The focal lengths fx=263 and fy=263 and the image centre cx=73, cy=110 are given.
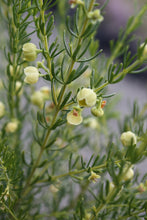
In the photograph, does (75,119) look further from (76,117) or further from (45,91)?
(45,91)

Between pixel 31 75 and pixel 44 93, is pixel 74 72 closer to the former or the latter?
pixel 31 75

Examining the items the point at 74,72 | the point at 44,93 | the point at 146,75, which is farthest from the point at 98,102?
the point at 146,75

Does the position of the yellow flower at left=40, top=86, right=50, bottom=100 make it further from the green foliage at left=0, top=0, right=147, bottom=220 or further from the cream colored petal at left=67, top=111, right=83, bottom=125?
the cream colored petal at left=67, top=111, right=83, bottom=125

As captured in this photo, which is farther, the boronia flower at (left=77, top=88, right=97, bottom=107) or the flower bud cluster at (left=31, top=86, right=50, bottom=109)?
the flower bud cluster at (left=31, top=86, right=50, bottom=109)

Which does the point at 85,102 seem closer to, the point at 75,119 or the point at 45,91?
the point at 75,119

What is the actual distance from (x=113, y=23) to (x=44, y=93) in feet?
5.03

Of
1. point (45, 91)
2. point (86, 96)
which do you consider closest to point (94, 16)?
point (86, 96)

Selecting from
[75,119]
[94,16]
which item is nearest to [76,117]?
[75,119]

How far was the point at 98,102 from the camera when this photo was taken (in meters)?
0.28

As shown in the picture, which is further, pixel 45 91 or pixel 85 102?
pixel 45 91

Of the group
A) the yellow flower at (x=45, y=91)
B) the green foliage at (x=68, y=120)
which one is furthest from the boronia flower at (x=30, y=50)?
the yellow flower at (x=45, y=91)

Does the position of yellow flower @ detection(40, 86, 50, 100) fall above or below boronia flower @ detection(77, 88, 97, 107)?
below

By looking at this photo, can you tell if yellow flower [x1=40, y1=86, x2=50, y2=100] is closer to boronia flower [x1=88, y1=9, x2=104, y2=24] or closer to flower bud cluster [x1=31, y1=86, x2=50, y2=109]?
flower bud cluster [x1=31, y1=86, x2=50, y2=109]

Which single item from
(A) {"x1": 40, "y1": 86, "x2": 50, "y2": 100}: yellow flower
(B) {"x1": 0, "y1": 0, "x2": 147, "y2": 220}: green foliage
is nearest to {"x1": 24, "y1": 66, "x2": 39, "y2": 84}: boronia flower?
(B) {"x1": 0, "y1": 0, "x2": 147, "y2": 220}: green foliage
